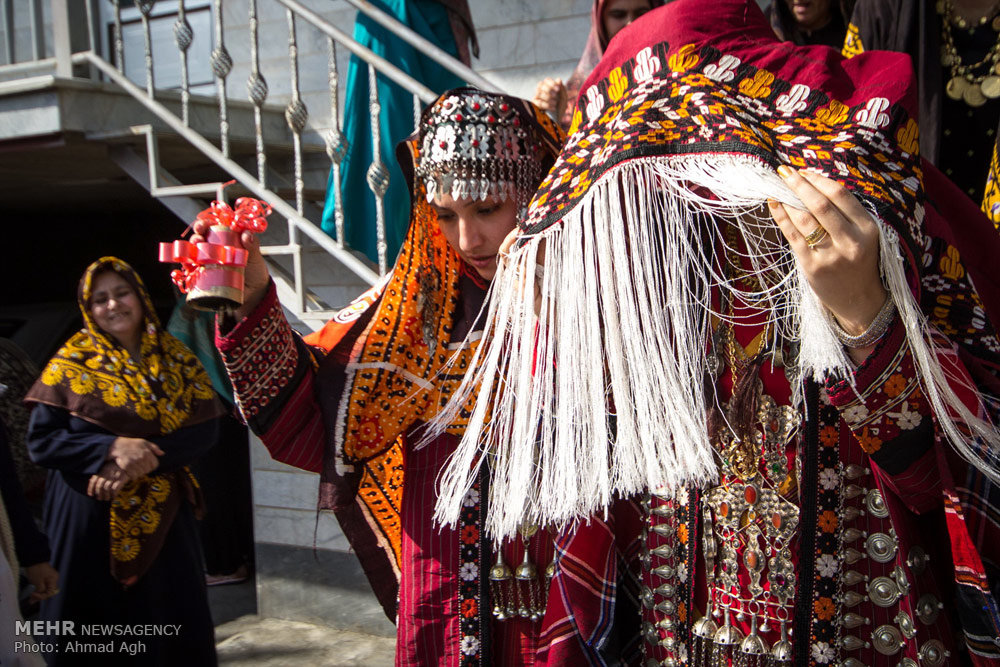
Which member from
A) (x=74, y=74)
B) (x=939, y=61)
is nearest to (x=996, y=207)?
(x=939, y=61)

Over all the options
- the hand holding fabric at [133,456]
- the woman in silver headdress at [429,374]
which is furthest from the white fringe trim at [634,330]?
the hand holding fabric at [133,456]

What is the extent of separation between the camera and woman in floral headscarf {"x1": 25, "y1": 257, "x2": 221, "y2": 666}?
3.27 metres

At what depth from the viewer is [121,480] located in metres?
3.24

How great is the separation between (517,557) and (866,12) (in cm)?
174

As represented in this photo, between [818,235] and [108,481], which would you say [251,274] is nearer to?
[818,235]

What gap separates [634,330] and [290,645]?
3941 mm

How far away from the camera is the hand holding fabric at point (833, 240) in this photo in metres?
0.97

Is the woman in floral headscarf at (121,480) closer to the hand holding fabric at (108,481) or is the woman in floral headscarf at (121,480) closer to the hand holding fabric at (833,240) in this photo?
the hand holding fabric at (108,481)

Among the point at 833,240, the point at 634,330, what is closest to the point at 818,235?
the point at 833,240

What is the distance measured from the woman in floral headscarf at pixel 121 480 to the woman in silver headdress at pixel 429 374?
1924 mm

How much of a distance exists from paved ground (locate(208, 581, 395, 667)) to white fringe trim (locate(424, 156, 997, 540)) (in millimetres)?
3407

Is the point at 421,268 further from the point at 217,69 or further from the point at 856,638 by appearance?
the point at 217,69

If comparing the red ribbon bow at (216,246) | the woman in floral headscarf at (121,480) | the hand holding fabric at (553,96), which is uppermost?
the hand holding fabric at (553,96)

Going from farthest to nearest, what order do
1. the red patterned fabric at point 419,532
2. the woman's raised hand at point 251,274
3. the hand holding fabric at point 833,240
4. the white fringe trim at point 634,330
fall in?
the woman's raised hand at point 251,274 → the red patterned fabric at point 419,532 → the white fringe trim at point 634,330 → the hand holding fabric at point 833,240
